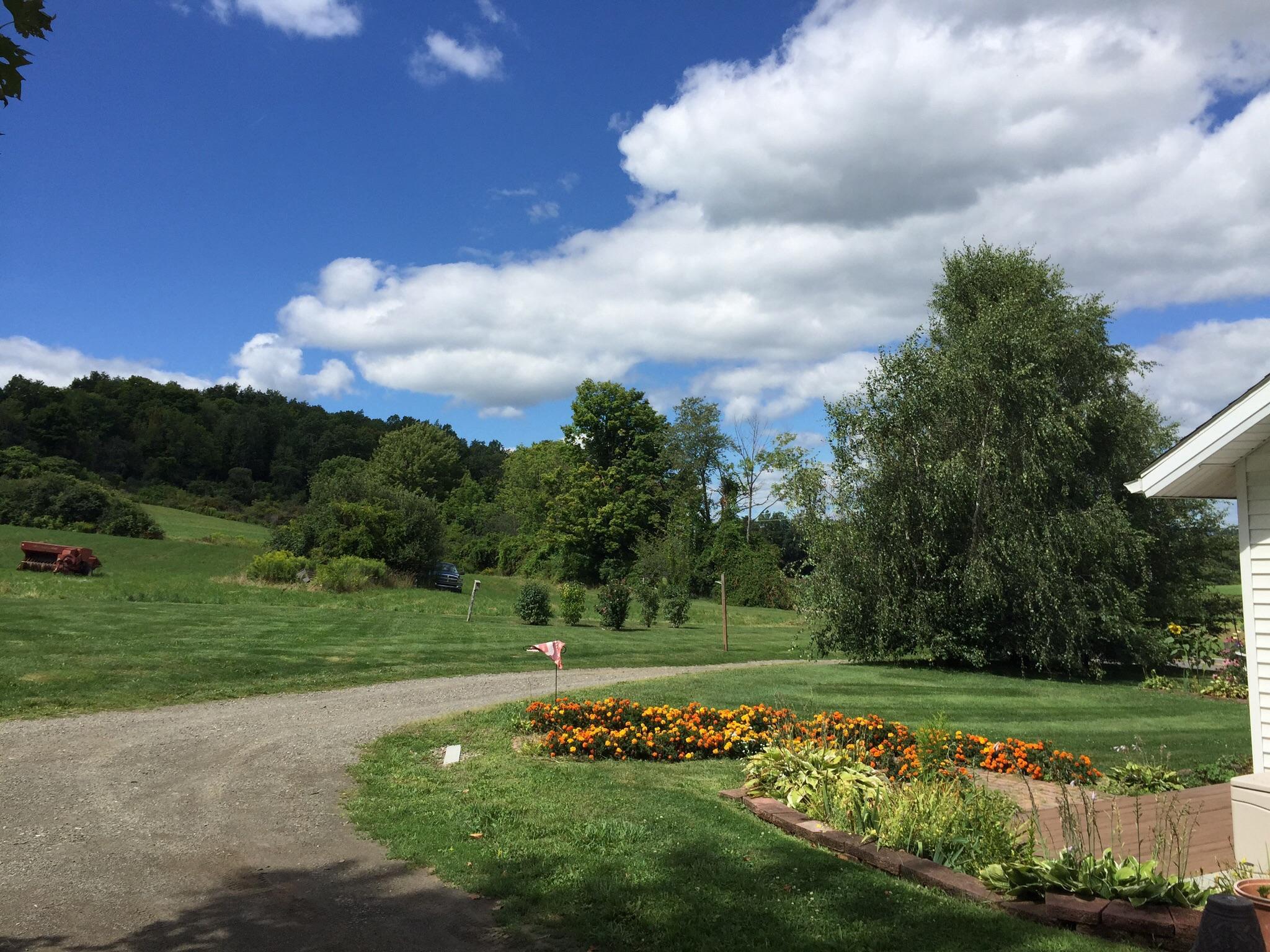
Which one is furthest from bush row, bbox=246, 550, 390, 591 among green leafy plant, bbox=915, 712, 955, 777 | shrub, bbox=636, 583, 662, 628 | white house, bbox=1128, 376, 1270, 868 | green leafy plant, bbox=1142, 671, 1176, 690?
white house, bbox=1128, 376, 1270, 868

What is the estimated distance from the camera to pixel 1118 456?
72.0 feet

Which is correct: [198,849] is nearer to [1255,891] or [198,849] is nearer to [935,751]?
[935,751]

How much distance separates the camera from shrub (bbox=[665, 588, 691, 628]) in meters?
28.7

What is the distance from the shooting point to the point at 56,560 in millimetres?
31109

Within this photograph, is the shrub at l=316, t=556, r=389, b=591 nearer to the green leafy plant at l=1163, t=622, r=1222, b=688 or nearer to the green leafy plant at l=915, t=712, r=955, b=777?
the green leafy plant at l=1163, t=622, r=1222, b=688

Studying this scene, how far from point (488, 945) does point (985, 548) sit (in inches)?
674

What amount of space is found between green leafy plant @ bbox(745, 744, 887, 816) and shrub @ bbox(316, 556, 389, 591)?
1028 inches

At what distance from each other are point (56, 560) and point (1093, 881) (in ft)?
116

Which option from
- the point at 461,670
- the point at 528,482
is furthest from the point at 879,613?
the point at 528,482

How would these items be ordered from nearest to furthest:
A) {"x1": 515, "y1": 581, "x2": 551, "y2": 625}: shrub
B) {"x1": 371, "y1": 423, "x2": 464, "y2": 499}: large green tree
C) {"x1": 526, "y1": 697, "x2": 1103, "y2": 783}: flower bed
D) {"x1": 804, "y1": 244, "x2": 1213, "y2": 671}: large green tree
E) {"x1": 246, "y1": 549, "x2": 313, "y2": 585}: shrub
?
1. {"x1": 526, "y1": 697, "x2": 1103, "y2": 783}: flower bed
2. {"x1": 804, "y1": 244, "x2": 1213, "y2": 671}: large green tree
3. {"x1": 515, "y1": 581, "x2": 551, "y2": 625}: shrub
4. {"x1": 246, "y1": 549, "x2": 313, "y2": 585}: shrub
5. {"x1": 371, "y1": 423, "x2": 464, "y2": 499}: large green tree

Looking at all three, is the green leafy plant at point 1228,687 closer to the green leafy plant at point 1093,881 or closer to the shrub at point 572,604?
the green leafy plant at point 1093,881

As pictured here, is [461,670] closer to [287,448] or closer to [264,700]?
[264,700]

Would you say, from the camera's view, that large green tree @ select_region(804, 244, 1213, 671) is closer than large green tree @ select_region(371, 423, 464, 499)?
Yes

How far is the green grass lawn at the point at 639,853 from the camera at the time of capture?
4328 millimetres
